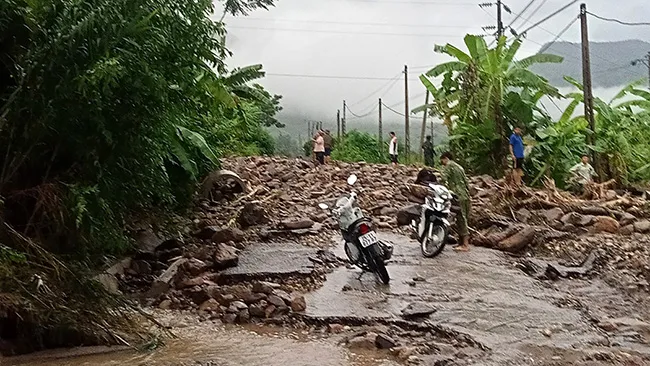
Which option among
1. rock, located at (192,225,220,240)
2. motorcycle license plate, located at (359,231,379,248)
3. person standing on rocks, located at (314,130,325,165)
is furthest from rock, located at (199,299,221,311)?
person standing on rocks, located at (314,130,325,165)

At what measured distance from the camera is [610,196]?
518 inches

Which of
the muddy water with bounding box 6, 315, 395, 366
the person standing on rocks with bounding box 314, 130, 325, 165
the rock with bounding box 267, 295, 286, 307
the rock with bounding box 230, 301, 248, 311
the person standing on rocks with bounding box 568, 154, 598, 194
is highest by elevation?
the person standing on rocks with bounding box 314, 130, 325, 165

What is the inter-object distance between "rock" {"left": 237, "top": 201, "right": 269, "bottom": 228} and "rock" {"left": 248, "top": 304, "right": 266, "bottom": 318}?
4.46 metres

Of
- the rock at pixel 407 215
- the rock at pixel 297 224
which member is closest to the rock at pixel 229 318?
the rock at pixel 297 224

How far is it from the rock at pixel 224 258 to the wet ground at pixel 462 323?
0.48 meters

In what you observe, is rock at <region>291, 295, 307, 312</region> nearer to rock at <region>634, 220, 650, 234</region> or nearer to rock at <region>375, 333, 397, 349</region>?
rock at <region>375, 333, 397, 349</region>

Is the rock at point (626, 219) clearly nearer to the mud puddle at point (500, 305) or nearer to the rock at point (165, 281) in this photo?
the mud puddle at point (500, 305)

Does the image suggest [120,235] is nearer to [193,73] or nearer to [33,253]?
[33,253]

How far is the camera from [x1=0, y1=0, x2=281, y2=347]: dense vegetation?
232 inches

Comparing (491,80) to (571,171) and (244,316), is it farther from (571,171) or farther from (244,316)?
(244,316)

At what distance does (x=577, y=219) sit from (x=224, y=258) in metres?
6.13

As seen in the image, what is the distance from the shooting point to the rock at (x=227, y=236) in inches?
404

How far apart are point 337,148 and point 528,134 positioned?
18696 millimetres

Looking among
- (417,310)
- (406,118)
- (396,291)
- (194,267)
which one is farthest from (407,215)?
(406,118)
